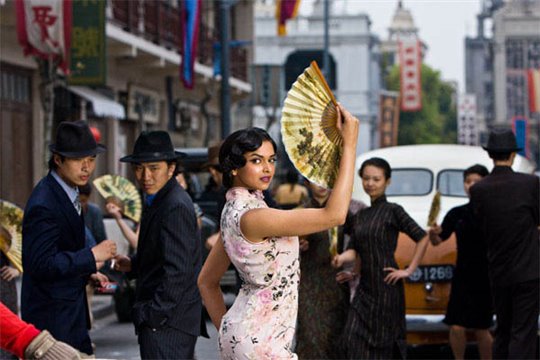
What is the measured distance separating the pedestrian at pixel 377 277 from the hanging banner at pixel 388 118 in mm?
72304

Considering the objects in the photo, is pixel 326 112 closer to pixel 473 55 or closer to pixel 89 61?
pixel 89 61

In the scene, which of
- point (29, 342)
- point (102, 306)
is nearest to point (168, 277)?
point (29, 342)

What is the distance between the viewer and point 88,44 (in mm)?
23328

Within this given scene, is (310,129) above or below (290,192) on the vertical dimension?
above

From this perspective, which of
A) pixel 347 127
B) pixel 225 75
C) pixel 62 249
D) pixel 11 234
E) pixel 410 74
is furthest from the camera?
pixel 410 74

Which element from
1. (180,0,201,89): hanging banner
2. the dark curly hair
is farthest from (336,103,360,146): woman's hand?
(180,0,201,89): hanging banner

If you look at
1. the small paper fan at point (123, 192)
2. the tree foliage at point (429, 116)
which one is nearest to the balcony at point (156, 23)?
the small paper fan at point (123, 192)

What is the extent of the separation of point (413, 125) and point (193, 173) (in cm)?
10938

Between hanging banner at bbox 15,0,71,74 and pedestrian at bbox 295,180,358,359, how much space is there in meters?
10.5

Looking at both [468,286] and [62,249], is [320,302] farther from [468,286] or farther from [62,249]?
[62,249]

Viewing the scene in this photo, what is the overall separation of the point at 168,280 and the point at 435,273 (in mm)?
5495

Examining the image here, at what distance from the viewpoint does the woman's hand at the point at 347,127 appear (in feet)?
17.2

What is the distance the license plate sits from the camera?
39.7 ft

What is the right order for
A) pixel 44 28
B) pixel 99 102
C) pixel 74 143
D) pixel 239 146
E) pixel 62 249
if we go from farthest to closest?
pixel 99 102 < pixel 44 28 < pixel 74 143 < pixel 62 249 < pixel 239 146
